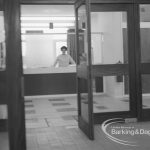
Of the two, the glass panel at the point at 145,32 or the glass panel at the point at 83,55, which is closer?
the glass panel at the point at 83,55

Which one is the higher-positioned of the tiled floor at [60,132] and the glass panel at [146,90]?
the glass panel at [146,90]

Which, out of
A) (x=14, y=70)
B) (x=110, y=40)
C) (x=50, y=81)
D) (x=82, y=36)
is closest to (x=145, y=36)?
(x=82, y=36)

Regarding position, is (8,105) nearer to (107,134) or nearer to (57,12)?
(107,134)

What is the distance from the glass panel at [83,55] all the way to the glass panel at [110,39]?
76cm

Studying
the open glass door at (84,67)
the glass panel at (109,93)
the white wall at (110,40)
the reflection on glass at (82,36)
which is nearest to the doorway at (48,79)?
the open glass door at (84,67)

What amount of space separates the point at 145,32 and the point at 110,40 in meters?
1.72

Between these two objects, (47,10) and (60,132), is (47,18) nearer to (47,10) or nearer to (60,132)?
(47,10)

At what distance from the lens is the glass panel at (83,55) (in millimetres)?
4645

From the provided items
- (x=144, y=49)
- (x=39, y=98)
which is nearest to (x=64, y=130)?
(x=144, y=49)

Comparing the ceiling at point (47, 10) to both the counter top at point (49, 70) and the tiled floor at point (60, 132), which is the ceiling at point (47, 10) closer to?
the counter top at point (49, 70)

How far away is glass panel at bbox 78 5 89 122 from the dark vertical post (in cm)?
217

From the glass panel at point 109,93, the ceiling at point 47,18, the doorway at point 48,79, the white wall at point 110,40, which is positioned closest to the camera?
the doorway at point 48,79

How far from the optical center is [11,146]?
8.19 ft

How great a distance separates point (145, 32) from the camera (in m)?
5.85
